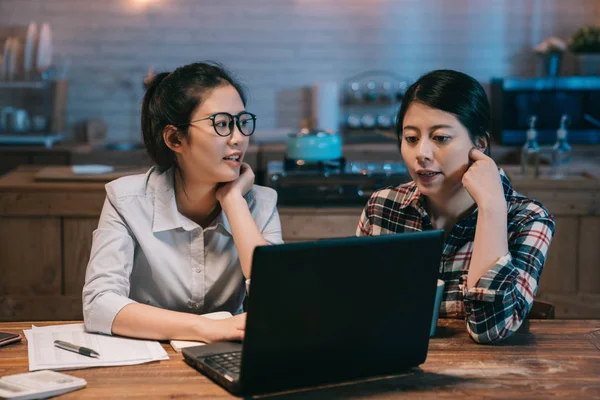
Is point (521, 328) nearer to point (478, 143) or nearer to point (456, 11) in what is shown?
point (478, 143)

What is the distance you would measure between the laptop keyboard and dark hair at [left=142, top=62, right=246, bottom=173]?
0.71m

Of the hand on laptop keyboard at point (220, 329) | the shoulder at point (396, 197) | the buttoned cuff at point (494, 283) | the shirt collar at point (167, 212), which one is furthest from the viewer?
the shoulder at point (396, 197)

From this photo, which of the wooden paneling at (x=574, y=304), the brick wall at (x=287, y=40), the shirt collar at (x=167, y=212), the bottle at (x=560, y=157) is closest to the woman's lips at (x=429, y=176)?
the shirt collar at (x=167, y=212)

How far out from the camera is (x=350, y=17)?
18.3 ft

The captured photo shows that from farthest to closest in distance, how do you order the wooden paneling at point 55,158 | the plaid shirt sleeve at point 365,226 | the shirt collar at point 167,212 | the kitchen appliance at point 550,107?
the kitchen appliance at point 550,107
the wooden paneling at point 55,158
the plaid shirt sleeve at point 365,226
the shirt collar at point 167,212

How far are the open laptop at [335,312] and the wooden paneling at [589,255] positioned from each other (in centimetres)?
233

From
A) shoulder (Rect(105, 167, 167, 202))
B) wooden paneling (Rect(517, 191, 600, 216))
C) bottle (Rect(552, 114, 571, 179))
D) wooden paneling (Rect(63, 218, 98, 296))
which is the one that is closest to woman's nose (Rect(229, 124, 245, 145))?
shoulder (Rect(105, 167, 167, 202))

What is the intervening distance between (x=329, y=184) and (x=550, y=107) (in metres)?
2.05

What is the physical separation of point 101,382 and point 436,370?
2.05ft

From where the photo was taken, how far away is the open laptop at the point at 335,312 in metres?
1.32

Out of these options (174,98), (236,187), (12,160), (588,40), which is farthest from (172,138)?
(588,40)

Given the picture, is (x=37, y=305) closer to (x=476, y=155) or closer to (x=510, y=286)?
(x=476, y=155)

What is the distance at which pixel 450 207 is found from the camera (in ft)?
6.81

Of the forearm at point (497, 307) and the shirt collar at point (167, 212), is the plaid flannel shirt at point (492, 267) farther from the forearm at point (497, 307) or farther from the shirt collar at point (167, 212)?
the shirt collar at point (167, 212)
